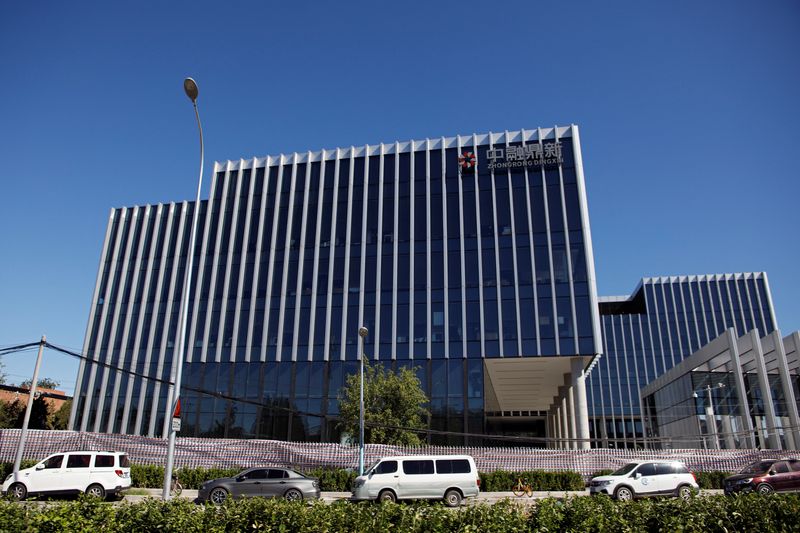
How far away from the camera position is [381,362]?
40.8 m

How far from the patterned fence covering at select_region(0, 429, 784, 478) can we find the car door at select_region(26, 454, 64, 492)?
652 centimetres

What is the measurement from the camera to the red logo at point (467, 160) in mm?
44250

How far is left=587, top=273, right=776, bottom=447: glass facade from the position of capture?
90.9m

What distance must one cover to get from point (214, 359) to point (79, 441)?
17801 millimetres

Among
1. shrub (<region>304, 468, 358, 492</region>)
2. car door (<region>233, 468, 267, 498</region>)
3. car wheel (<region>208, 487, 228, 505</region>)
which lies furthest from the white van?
shrub (<region>304, 468, 358, 492</region>)

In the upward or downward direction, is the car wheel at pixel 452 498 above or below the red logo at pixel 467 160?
below

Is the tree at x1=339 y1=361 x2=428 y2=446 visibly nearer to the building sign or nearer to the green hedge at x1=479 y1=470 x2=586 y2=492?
the green hedge at x1=479 y1=470 x2=586 y2=492

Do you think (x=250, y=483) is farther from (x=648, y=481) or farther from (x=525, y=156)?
(x=525, y=156)

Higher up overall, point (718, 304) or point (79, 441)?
point (718, 304)

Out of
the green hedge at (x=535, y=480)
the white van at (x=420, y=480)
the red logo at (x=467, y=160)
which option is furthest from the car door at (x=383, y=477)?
the red logo at (x=467, y=160)

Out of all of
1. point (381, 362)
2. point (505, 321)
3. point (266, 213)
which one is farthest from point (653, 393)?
point (266, 213)

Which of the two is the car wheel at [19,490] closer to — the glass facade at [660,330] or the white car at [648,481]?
the white car at [648,481]

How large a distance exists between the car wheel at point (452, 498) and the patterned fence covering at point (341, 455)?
27.2 ft

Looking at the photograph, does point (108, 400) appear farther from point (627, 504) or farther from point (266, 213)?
point (627, 504)
